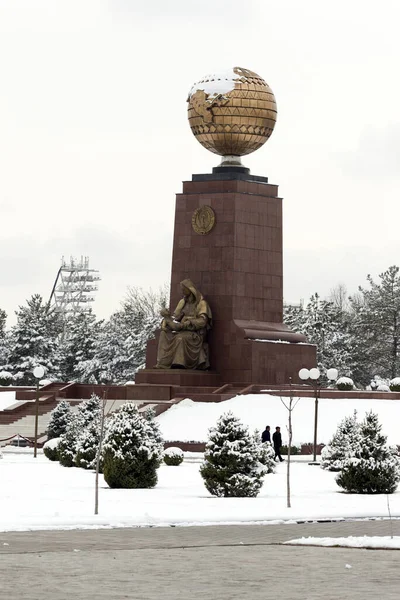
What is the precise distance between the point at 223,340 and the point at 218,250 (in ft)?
10.1

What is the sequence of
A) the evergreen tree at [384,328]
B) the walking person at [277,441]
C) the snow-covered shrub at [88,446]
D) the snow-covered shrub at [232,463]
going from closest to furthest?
the snow-covered shrub at [232,463] → the snow-covered shrub at [88,446] → the walking person at [277,441] → the evergreen tree at [384,328]

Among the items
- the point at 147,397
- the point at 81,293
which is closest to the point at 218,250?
the point at 147,397

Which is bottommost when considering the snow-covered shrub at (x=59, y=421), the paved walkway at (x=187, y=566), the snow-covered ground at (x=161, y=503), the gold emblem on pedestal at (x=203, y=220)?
the paved walkway at (x=187, y=566)

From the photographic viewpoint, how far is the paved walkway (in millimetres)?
11125

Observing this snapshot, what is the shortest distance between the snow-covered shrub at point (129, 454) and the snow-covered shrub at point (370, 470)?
3.42 meters

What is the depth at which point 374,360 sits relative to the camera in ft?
223

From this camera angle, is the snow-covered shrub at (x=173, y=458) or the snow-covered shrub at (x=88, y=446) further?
the snow-covered shrub at (x=173, y=458)

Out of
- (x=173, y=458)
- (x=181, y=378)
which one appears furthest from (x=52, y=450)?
(x=181, y=378)

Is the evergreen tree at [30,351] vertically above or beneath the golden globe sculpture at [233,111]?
beneath

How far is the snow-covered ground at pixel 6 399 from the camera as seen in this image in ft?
150

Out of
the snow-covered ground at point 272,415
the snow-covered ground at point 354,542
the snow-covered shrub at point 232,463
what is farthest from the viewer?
the snow-covered ground at point 272,415

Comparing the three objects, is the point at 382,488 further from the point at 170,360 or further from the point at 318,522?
the point at 170,360

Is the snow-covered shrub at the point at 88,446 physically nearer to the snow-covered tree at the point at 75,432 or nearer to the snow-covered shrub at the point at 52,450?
the snow-covered tree at the point at 75,432

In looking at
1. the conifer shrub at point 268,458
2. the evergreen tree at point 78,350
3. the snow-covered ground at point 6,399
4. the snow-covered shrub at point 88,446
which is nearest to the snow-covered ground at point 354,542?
the conifer shrub at point 268,458
